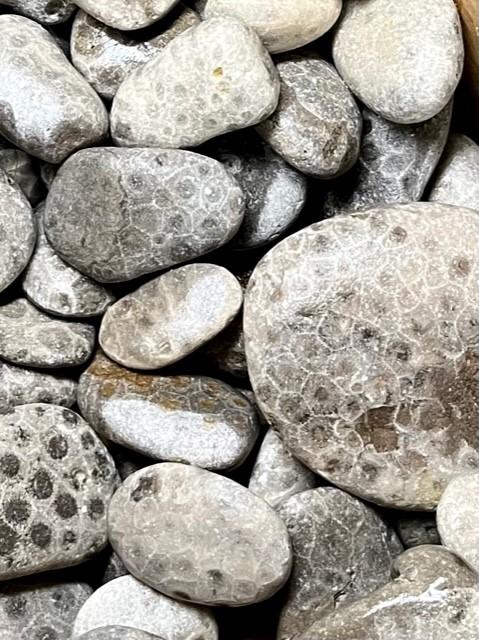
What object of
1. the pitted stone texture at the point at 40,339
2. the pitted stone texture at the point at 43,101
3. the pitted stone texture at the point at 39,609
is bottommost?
the pitted stone texture at the point at 39,609

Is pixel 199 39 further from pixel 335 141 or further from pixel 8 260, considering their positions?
pixel 8 260

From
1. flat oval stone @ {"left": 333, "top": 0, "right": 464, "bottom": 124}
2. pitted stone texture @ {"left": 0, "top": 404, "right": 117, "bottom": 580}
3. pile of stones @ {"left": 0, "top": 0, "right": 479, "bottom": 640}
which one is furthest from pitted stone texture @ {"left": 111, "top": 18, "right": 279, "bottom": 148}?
pitted stone texture @ {"left": 0, "top": 404, "right": 117, "bottom": 580}

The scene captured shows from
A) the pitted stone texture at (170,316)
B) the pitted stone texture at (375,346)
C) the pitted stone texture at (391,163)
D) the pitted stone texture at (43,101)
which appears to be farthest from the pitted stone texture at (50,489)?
the pitted stone texture at (391,163)

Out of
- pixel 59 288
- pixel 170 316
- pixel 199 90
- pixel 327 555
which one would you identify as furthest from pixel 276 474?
pixel 199 90

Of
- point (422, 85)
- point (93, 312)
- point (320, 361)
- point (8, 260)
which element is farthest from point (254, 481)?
point (422, 85)

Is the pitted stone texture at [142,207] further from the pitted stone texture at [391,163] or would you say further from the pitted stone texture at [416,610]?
the pitted stone texture at [416,610]

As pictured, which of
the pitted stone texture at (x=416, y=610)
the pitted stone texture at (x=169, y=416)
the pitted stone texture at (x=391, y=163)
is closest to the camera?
the pitted stone texture at (x=416, y=610)
